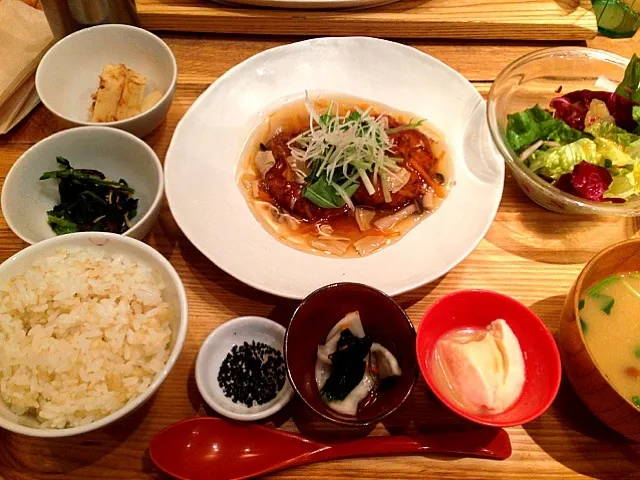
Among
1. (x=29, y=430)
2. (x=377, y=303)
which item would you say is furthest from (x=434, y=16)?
(x=29, y=430)

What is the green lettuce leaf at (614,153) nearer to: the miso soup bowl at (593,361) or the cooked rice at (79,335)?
the miso soup bowl at (593,361)

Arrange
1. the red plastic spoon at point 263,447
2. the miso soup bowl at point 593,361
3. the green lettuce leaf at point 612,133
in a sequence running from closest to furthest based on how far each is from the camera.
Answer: the miso soup bowl at point 593,361, the red plastic spoon at point 263,447, the green lettuce leaf at point 612,133

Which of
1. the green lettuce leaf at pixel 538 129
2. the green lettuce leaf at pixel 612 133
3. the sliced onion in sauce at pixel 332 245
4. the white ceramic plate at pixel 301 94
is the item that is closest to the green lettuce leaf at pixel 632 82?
the green lettuce leaf at pixel 612 133

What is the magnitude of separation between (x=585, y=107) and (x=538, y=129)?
23 cm

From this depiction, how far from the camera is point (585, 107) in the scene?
2.03 m

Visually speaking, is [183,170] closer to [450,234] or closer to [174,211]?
[174,211]

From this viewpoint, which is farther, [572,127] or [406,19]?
[406,19]

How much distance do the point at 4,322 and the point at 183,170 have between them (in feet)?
2.52

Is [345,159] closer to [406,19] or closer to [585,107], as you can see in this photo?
[406,19]

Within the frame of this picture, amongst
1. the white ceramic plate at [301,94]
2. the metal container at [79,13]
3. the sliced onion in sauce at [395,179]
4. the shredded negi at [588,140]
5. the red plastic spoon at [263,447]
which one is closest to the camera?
the red plastic spoon at [263,447]

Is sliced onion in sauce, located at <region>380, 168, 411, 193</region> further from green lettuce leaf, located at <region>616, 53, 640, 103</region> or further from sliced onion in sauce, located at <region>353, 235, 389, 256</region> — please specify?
green lettuce leaf, located at <region>616, 53, 640, 103</region>

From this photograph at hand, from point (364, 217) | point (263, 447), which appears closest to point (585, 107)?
point (364, 217)

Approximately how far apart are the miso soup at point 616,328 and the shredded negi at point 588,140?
0.38 metres

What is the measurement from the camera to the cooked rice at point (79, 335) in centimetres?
136
